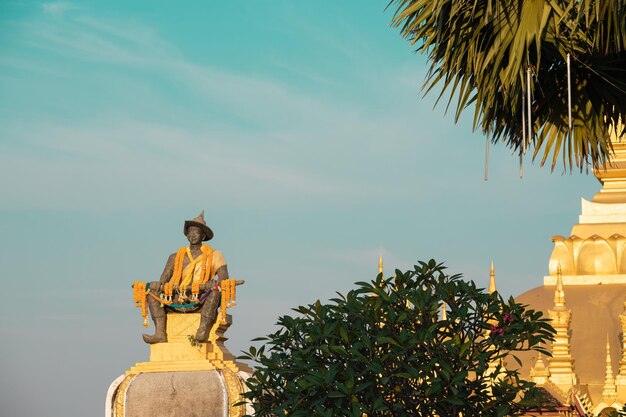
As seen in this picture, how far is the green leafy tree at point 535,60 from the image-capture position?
12727 millimetres

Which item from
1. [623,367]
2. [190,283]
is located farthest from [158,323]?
[623,367]

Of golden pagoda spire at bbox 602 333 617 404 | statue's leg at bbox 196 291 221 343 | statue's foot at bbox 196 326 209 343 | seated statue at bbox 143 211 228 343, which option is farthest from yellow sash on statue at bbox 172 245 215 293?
golden pagoda spire at bbox 602 333 617 404

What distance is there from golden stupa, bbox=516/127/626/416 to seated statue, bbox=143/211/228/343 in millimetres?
7036

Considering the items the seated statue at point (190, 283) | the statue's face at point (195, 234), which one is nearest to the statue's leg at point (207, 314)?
the seated statue at point (190, 283)

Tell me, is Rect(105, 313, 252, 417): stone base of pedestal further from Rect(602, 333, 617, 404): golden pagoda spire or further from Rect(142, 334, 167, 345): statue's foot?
Rect(602, 333, 617, 404): golden pagoda spire

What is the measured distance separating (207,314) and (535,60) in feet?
31.5

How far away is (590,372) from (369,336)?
1595 centimetres

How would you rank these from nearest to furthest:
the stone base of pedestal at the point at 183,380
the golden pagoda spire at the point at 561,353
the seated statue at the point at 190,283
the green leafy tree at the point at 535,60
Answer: the green leafy tree at the point at 535,60 < the stone base of pedestal at the point at 183,380 < the seated statue at the point at 190,283 < the golden pagoda spire at the point at 561,353

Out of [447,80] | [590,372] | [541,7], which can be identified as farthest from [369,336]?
[590,372]

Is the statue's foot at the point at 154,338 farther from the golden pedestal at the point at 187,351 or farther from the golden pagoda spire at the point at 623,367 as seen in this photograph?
the golden pagoda spire at the point at 623,367

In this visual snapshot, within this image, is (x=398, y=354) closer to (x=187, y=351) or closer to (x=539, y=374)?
(x=187, y=351)

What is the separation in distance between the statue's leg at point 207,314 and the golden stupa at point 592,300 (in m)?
7.03

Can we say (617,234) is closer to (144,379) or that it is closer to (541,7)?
(144,379)

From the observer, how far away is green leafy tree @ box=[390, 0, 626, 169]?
12.7 meters
